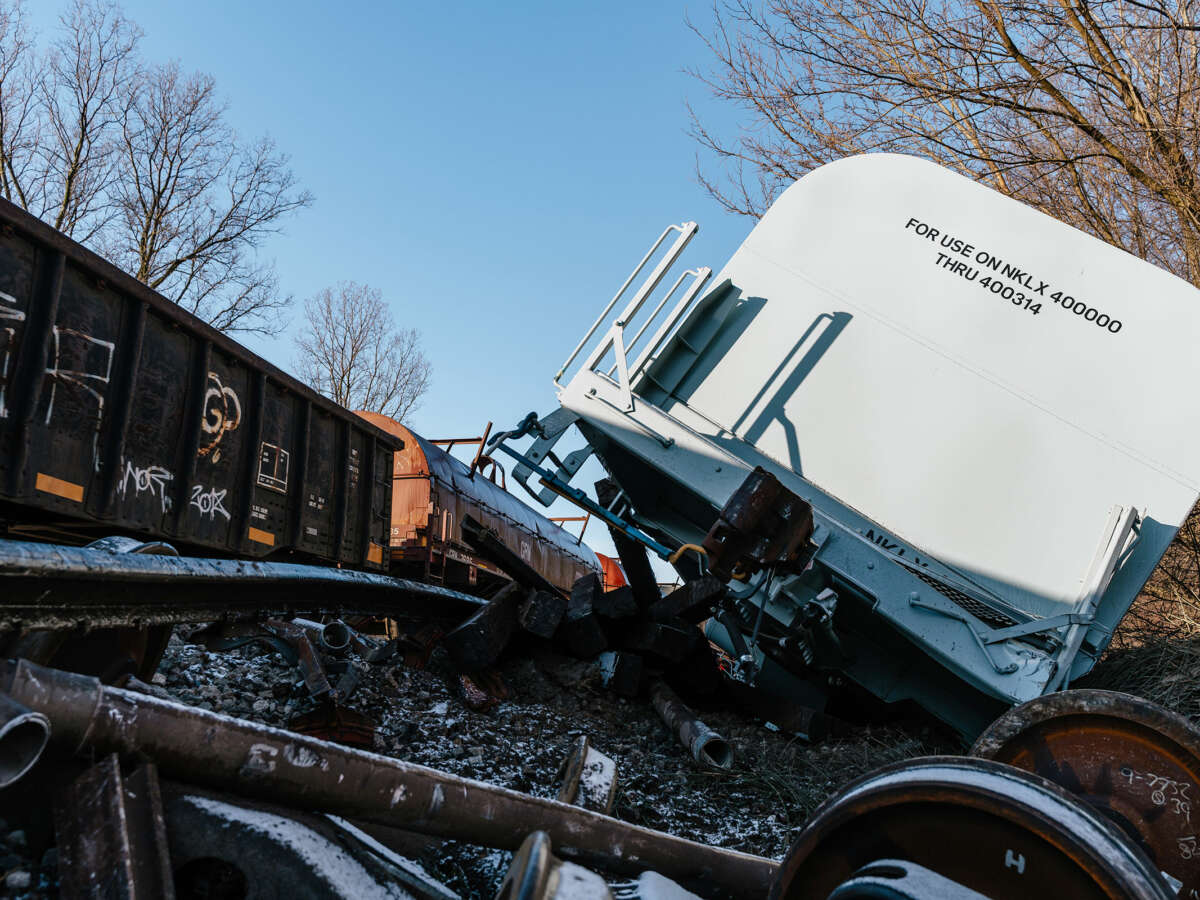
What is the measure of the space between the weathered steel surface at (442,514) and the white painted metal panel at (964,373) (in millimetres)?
6564

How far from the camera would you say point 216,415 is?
669 centimetres

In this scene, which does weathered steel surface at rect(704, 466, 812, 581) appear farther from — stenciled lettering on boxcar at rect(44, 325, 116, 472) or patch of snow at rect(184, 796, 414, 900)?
stenciled lettering on boxcar at rect(44, 325, 116, 472)

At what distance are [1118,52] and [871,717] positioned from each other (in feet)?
26.5

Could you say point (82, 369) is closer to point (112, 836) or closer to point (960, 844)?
point (112, 836)

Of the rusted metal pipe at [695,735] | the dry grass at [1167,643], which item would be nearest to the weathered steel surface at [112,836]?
the rusted metal pipe at [695,735]

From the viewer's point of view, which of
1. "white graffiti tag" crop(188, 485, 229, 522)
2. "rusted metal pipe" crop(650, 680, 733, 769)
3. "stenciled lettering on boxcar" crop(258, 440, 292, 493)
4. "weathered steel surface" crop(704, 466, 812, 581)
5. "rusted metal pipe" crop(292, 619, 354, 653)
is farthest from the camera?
"stenciled lettering on boxcar" crop(258, 440, 292, 493)

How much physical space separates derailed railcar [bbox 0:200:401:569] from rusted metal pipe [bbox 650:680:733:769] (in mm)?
3915

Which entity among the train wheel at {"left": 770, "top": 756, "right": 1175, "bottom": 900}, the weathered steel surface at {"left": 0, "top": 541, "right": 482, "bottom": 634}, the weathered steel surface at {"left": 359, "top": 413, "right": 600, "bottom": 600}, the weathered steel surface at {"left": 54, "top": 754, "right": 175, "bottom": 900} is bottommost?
the weathered steel surface at {"left": 359, "top": 413, "right": 600, "bottom": 600}

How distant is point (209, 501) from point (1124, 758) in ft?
20.9

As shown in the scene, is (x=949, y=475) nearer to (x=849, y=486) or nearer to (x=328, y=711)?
(x=849, y=486)

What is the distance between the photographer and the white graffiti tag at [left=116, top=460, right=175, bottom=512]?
570cm

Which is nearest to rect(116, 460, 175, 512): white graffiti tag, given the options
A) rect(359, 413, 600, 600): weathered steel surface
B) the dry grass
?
rect(359, 413, 600, 600): weathered steel surface

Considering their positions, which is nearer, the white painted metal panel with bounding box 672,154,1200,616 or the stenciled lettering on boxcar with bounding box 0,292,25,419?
the stenciled lettering on boxcar with bounding box 0,292,25,419

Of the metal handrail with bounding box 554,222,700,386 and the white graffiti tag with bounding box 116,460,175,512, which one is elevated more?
the metal handrail with bounding box 554,222,700,386
